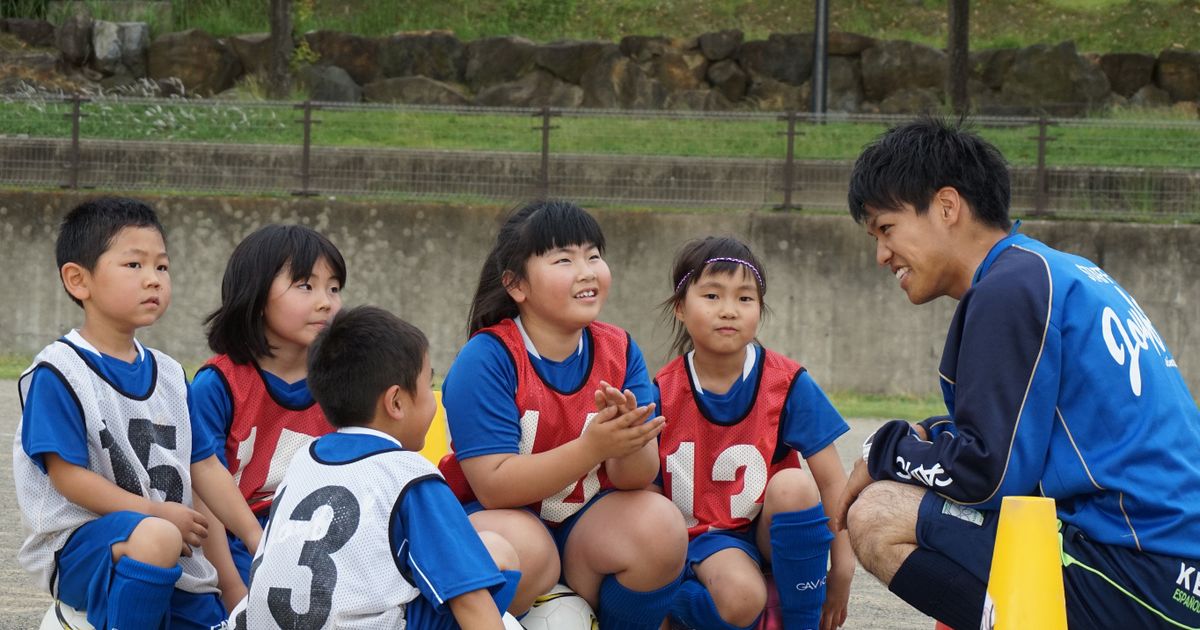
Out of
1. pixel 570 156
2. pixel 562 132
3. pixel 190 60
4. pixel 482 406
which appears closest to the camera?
pixel 482 406

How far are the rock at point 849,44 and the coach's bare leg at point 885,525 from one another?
18495 mm

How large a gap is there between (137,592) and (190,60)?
19.3 meters

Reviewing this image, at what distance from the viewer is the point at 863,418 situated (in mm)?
11086

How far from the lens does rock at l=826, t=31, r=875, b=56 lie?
70.0ft

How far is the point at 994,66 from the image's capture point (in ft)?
70.4

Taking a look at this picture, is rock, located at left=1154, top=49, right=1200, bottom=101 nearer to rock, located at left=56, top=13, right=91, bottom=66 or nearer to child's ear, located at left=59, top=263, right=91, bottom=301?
rock, located at left=56, top=13, right=91, bottom=66

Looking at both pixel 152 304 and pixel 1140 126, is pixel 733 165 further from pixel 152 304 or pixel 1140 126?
pixel 152 304

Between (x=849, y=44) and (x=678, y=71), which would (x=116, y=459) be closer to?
(x=678, y=71)

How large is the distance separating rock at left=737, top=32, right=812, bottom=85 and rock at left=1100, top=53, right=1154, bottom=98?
452 cm

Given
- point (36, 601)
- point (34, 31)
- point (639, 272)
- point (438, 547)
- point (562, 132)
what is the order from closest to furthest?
point (438, 547), point (36, 601), point (639, 272), point (562, 132), point (34, 31)

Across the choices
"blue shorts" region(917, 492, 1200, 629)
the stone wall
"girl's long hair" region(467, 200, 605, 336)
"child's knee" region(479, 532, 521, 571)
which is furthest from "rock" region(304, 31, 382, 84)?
"blue shorts" region(917, 492, 1200, 629)

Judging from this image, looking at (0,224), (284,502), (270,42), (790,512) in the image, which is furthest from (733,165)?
(284,502)

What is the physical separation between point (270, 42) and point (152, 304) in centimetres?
1831

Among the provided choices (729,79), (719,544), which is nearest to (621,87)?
(729,79)
